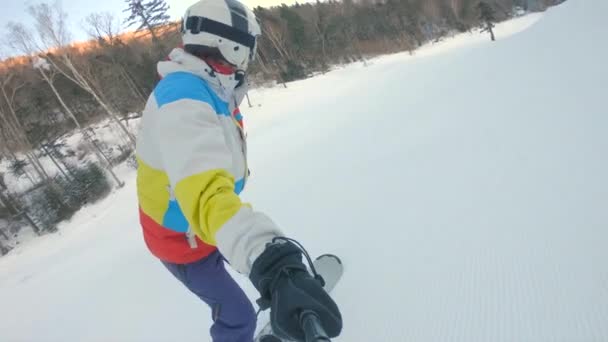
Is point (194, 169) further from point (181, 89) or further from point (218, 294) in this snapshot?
point (218, 294)

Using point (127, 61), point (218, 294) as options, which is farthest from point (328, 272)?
point (127, 61)

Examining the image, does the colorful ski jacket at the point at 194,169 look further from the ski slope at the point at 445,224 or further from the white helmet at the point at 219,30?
the ski slope at the point at 445,224

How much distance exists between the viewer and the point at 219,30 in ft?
4.69

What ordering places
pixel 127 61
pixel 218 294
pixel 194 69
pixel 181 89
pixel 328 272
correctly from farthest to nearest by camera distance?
pixel 127 61, pixel 328 272, pixel 218 294, pixel 194 69, pixel 181 89

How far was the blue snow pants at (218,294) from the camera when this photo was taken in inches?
65.7

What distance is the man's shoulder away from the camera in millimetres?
1107

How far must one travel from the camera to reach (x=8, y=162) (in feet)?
71.1

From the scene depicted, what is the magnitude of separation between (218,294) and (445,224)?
1.88 meters

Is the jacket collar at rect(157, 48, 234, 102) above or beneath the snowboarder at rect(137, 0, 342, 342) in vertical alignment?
above

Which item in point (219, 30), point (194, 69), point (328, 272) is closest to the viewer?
point (194, 69)

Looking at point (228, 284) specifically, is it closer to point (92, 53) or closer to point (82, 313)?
point (82, 313)

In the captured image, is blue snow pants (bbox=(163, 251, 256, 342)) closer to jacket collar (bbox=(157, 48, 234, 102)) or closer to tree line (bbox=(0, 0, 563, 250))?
jacket collar (bbox=(157, 48, 234, 102))

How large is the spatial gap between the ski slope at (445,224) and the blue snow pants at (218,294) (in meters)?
0.67

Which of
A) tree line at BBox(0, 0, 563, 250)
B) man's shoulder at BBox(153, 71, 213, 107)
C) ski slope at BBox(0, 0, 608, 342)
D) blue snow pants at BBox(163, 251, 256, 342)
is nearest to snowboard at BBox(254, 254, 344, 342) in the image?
ski slope at BBox(0, 0, 608, 342)
